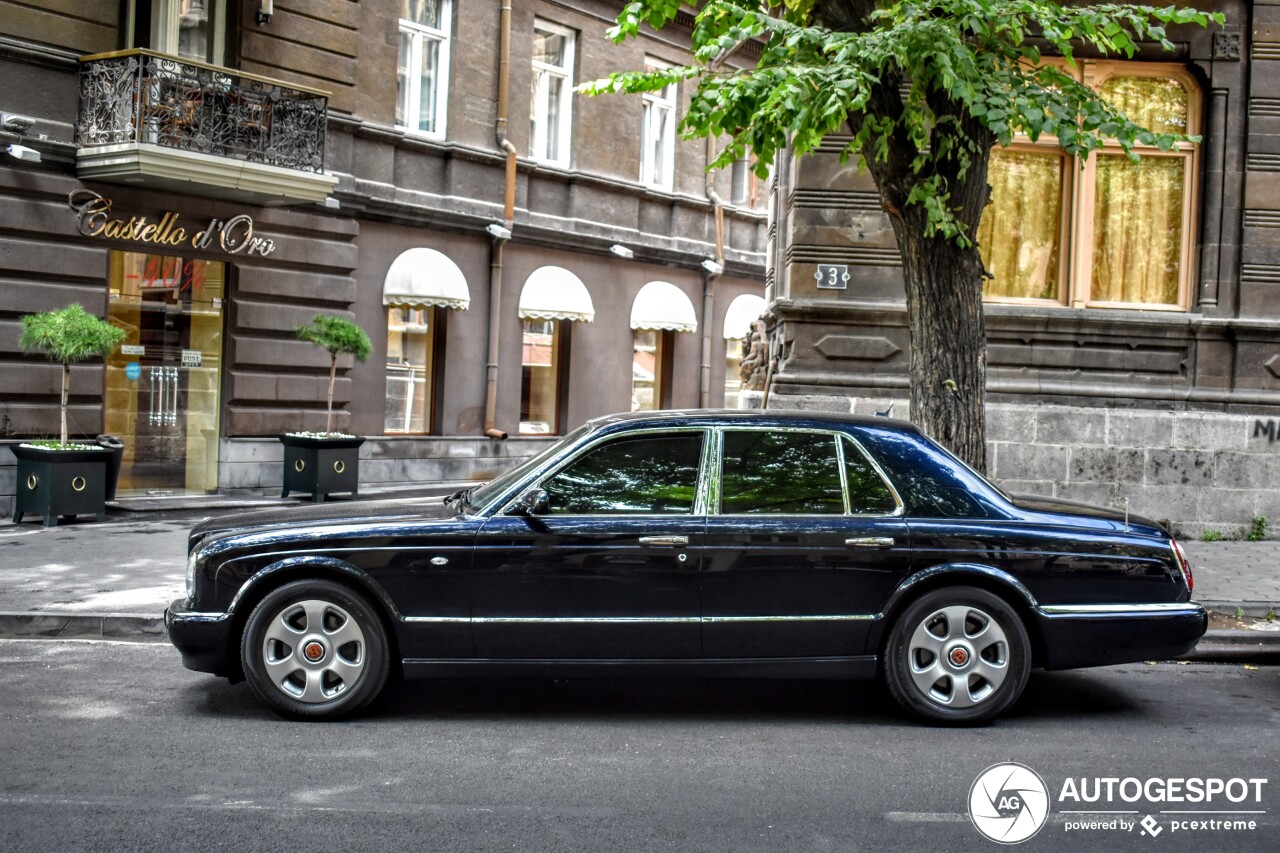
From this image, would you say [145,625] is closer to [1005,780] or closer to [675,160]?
[1005,780]

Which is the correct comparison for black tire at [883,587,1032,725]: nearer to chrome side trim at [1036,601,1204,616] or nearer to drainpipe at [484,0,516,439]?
chrome side trim at [1036,601,1204,616]

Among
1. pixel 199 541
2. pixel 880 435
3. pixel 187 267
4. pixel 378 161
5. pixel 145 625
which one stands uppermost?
pixel 378 161

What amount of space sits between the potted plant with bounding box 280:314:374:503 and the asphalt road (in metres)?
9.05

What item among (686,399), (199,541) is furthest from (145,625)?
(686,399)

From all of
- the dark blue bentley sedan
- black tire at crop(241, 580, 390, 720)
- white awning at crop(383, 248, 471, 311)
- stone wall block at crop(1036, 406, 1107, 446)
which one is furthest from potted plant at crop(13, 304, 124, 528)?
stone wall block at crop(1036, 406, 1107, 446)

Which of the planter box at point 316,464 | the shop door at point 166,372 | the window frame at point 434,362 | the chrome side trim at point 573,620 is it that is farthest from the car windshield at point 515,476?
the window frame at point 434,362

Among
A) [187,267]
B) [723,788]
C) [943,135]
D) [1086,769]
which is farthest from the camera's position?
[187,267]

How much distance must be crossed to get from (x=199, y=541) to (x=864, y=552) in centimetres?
334

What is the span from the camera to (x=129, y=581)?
10.1 meters

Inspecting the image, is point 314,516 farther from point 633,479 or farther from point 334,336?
point 334,336

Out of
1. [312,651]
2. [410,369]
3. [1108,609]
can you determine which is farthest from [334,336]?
[1108,609]

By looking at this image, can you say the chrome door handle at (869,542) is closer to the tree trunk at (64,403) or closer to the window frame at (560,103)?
the tree trunk at (64,403)

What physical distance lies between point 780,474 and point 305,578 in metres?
2.41

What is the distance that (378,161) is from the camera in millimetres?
19484
